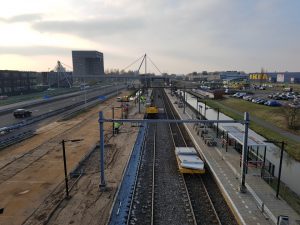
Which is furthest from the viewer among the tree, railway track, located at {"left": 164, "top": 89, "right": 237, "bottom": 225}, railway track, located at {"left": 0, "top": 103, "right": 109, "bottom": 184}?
the tree

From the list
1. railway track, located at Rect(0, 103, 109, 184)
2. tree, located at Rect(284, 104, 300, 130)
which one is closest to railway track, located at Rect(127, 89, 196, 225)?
railway track, located at Rect(0, 103, 109, 184)

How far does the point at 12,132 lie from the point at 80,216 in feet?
92.7

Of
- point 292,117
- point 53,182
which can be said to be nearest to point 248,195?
point 53,182

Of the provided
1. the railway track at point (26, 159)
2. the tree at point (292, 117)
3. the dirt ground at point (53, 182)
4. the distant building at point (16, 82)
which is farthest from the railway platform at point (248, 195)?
the distant building at point (16, 82)

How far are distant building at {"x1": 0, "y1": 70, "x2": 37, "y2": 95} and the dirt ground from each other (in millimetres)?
63148

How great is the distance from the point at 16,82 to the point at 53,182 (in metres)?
87.1

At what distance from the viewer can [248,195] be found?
59.6 feet

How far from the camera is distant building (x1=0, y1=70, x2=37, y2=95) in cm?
8931

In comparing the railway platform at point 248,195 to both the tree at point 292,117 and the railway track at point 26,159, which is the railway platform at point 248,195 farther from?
the tree at point 292,117

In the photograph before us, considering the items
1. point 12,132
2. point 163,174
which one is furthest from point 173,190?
point 12,132

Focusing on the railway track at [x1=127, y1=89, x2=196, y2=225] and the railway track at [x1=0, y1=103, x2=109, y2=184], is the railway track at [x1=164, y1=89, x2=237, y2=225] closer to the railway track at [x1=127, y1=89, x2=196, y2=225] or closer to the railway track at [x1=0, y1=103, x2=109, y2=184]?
the railway track at [x1=127, y1=89, x2=196, y2=225]

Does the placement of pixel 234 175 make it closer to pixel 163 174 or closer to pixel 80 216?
pixel 163 174

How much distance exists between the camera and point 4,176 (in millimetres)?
22359

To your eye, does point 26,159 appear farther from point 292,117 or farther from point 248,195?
point 292,117
